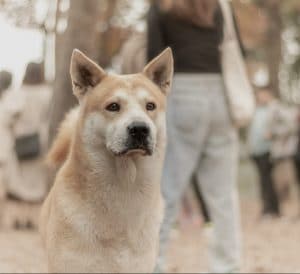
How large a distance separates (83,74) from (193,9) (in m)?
1.43

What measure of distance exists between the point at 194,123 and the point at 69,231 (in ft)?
5.77

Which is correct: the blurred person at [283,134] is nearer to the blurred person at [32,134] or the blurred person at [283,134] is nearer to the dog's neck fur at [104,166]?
the blurred person at [32,134]

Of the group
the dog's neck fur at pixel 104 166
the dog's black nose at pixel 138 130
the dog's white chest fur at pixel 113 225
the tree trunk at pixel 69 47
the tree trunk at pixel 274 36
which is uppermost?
the dog's black nose at pixel 138 130

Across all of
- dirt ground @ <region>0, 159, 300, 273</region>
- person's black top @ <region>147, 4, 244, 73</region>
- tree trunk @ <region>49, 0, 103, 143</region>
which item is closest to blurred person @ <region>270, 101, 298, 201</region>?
dirt ground @ <region>0, 159, 300, 273</region>

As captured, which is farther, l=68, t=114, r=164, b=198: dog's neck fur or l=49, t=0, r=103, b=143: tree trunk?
l=49, t=0, r=103, b=143: tree trunk

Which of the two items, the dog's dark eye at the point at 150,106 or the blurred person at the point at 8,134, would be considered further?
the blurred person at the point at 8,134

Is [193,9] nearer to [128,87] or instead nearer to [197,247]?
[128,87]

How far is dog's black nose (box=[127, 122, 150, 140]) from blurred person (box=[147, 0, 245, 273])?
1658mm

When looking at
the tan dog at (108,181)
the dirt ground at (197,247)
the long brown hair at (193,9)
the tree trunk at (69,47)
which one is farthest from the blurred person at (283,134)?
the tan dog at (108,181)

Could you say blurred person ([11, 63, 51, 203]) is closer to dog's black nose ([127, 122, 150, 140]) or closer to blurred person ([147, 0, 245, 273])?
blurred person ([147, 0, 245, 273])

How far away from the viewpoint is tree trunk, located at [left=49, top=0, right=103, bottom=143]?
770cm

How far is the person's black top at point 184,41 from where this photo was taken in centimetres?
546

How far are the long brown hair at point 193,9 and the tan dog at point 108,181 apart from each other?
110cm

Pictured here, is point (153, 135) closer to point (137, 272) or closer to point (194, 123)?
point (137, 272)
